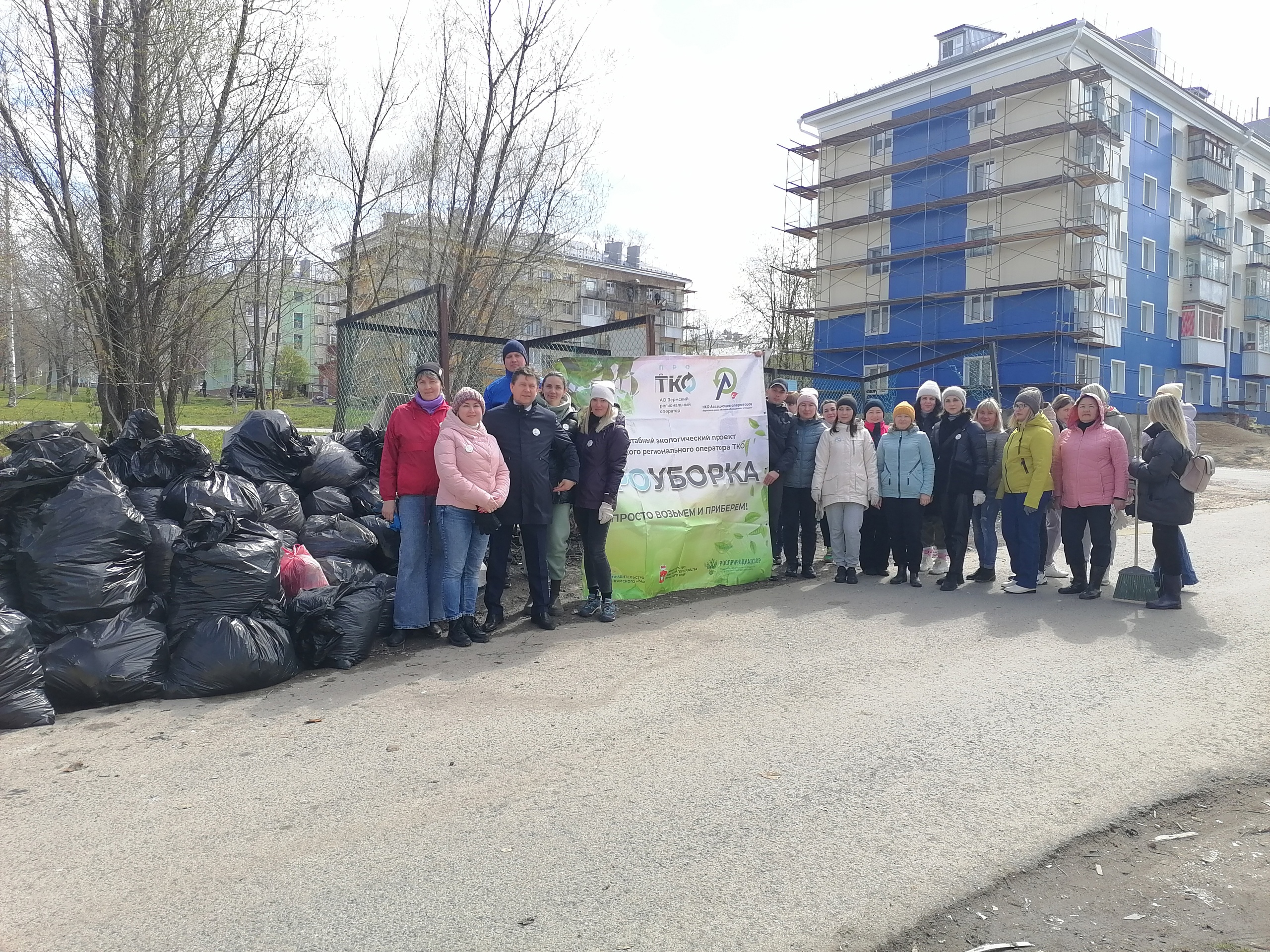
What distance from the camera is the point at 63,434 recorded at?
5.47m

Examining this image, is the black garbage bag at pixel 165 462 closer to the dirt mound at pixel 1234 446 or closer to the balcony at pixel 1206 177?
the dirt mound at pixel 1234 446

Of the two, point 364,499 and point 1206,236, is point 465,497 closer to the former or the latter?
point 364,499

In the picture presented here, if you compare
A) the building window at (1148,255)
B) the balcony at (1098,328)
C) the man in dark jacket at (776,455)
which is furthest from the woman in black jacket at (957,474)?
the building window at (1148,255)

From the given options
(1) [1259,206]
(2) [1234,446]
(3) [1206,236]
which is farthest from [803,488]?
(1) [1259,206]

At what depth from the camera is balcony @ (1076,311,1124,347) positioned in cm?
3422

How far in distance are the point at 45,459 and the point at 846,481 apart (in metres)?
6.11

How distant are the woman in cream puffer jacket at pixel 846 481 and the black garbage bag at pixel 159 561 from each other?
530 centimetres

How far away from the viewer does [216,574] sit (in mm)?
5285

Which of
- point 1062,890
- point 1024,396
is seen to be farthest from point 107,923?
point 1024,396

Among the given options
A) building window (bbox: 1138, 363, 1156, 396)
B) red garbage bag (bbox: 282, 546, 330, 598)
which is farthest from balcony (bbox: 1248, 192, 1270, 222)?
red garbage bag (bbox: 282, 546, 330, 598)

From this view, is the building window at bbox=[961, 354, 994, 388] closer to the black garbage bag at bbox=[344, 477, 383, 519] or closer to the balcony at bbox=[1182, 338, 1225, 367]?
the balcony at bbox=[1182, 338, 1225, 367]

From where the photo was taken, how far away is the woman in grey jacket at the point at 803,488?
8.36 meters

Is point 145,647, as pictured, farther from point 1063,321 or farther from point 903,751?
point 1063,321

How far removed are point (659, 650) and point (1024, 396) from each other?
413 cm
